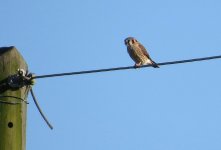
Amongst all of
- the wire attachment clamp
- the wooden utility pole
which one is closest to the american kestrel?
the wire attachment clamp

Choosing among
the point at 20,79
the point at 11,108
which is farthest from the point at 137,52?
the point at 11,108

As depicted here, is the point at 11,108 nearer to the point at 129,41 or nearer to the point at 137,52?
the point at 137,52

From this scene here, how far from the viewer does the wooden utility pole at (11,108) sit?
5.13 meters

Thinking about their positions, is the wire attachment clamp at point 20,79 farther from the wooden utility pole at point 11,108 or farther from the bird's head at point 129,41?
the bird's head at point 129,41

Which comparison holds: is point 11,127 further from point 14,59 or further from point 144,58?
point 144,58

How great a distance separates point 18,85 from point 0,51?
0.37m

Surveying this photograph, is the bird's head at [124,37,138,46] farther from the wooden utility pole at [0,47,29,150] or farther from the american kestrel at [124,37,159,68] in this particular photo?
the wooden utility pole at [0,47,29,150]

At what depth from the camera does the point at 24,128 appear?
17.3 feet

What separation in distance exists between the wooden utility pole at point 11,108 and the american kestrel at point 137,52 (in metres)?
6.83

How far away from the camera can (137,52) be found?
40.0 feet

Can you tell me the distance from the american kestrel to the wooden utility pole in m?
6.83

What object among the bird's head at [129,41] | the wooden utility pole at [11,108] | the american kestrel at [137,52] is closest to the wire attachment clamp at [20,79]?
the wooden utility pole at [11,108]

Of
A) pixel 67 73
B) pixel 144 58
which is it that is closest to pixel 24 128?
pixel 67 73

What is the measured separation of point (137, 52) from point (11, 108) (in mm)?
7191
